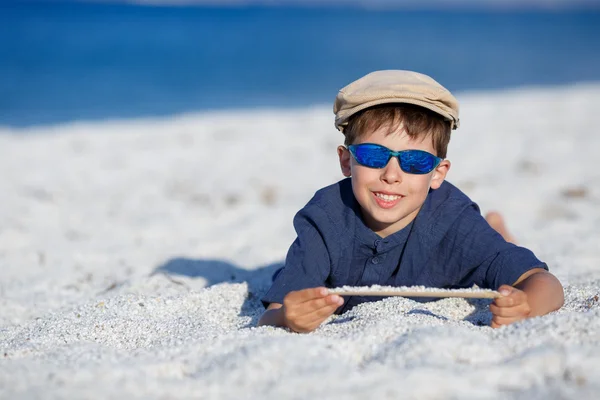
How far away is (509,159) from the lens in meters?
6.39

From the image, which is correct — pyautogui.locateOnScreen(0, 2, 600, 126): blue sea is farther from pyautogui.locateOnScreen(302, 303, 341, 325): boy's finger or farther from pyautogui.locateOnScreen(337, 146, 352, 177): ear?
pyautogui.locateOnScreen(302, 303, 341, 325): boy's finger

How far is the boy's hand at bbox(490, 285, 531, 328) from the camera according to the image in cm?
228

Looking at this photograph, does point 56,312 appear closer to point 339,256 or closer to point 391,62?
point 339,256

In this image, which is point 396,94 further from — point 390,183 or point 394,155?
point 390,183

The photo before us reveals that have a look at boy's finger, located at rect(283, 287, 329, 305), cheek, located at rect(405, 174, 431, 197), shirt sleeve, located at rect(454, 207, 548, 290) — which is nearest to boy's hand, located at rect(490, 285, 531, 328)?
A: shirt sleeve, located at rect(454, 207, 548, 290)

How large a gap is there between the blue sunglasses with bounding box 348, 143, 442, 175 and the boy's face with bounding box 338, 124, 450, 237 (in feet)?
0.06

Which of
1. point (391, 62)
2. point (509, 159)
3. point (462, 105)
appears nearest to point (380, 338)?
point (509, 159)

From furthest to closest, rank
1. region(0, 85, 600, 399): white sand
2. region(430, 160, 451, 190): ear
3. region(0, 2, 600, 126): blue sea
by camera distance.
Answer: region(0, 2, 600, 126): blue sea → region(430, 160, 451, 190): ear → region(0, 85, 600, 399): white sand

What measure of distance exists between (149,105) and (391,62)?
28.0 ft

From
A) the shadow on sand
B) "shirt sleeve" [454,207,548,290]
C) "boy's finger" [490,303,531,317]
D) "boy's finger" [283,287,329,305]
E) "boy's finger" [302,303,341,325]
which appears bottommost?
the shadow on sand

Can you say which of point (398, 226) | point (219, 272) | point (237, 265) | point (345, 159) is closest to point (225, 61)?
point (237, 265)

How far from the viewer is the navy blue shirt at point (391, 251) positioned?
8.46ft

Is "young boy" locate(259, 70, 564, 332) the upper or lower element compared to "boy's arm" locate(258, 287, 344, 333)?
upper

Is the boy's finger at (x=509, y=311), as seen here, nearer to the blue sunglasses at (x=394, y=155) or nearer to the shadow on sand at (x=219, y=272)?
the blue sunglasses at (x=394, y=155)
